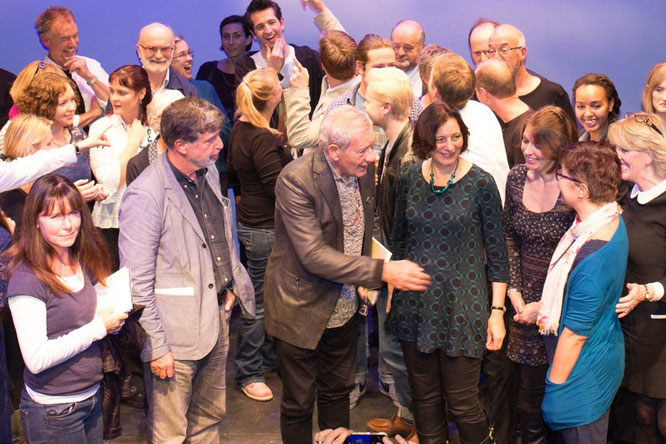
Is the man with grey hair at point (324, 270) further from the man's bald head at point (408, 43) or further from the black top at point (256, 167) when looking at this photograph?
the man's bald head at point (408, 43)

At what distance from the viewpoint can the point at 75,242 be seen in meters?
2.85

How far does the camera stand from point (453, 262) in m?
3.17

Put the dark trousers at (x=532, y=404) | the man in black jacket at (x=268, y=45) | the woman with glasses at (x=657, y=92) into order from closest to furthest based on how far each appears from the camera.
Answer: the dark trousers at (x=532, y=404), the woman with glasses at (x=657, y=92), the man in black jacket at (x=268, y=45)

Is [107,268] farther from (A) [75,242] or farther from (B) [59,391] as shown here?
(B) [59,391]

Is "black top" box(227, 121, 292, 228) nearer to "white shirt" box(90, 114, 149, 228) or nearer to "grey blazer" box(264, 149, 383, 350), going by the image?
"white shirt" box(90, 114, 149, 228)

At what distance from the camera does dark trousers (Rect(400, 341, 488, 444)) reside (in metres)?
3.21

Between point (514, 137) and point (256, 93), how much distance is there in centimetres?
141

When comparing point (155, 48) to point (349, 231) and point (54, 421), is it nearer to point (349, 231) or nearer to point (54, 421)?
point (349, 231)

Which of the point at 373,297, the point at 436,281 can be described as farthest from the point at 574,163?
the point at 373,297

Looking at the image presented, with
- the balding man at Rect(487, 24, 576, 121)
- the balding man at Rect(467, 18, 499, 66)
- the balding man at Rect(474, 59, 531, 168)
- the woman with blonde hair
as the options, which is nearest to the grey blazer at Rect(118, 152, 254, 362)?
the woman with blonde hair

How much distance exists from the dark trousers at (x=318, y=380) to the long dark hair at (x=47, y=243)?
884 millimetres

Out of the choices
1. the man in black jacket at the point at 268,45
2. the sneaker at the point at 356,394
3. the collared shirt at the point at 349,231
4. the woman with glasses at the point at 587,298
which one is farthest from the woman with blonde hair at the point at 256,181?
the woman with glasses at the point at 587,298

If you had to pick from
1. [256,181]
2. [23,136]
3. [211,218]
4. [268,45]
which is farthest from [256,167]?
[268,45]

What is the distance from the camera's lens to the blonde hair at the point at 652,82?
3.94 m
